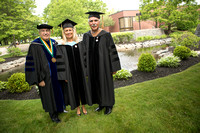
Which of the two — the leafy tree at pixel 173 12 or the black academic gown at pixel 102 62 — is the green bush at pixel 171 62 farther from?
the leafy tree at pixel 173 12

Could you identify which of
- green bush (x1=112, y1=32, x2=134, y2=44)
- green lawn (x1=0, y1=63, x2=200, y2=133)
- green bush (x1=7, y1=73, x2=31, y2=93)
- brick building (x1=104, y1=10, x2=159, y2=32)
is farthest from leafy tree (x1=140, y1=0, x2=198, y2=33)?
green bush (x1=7, y1=73, x2=31, y2=93)

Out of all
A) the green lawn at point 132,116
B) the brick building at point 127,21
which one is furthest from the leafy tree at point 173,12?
the green lawn at point 132,116

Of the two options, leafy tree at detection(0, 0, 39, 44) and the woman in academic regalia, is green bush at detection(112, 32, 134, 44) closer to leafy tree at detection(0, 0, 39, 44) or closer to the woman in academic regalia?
leafy tree at detection(0, 0, 39, 44)

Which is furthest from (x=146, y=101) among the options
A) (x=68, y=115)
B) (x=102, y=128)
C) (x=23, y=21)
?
(x=23, y=21)

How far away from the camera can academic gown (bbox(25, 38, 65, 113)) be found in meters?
2.66

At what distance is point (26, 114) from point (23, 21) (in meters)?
17.6

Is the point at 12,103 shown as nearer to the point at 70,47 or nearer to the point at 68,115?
the point at 68,115

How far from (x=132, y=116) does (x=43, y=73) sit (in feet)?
7.77

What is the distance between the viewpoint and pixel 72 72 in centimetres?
285

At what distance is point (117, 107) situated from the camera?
11.3 ft

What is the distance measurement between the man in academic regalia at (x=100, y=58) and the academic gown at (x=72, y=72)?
0.54 ft

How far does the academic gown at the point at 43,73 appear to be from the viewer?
105 inches

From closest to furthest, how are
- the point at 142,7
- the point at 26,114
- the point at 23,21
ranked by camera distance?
the point at 26,114 < the point at 23,21 < the point at 142,7

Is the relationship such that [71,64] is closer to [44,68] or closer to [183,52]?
[44,68]
